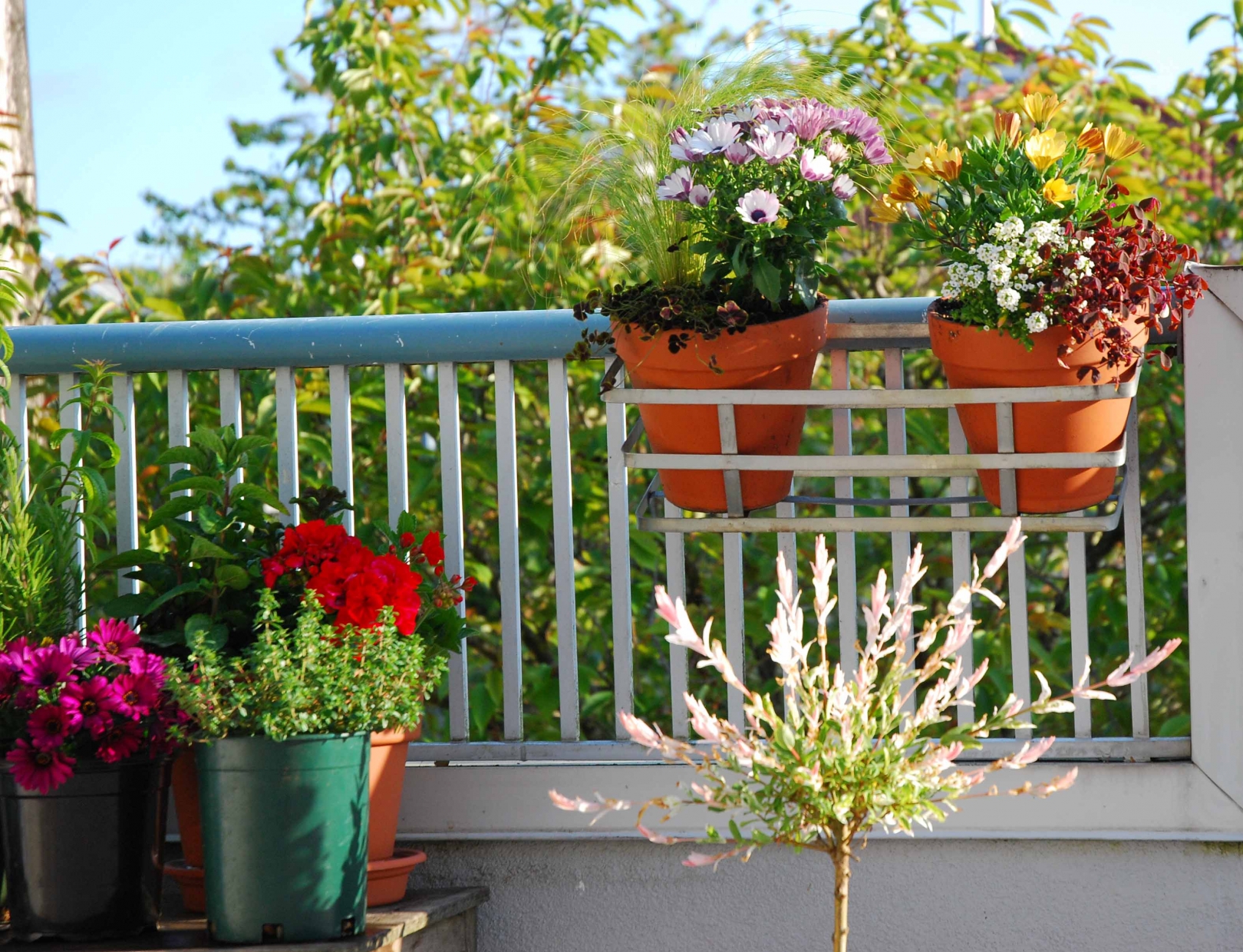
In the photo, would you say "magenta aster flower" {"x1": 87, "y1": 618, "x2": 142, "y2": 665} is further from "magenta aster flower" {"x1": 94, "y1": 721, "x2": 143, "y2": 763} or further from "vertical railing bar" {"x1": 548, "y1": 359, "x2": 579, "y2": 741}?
"vertical railing bar" {"x1": 548, "y1": 359, "x2": 579, "y2": 741}

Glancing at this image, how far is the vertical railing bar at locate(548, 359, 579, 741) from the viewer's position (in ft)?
7.16

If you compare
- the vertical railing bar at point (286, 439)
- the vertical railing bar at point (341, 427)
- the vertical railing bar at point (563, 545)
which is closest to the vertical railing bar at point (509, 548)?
the vertical railing bar at point (563, 545)

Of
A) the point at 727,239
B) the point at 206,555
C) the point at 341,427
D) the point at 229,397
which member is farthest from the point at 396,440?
the point at 727,239

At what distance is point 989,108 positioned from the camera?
11.7ft

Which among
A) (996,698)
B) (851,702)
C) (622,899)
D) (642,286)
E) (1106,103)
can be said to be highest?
(1106,103)

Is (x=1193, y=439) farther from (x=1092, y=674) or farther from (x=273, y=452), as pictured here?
(x=273, y=452)

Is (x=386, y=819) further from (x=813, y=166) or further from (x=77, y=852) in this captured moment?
(x=813, y=166)

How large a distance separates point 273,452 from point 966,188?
1.89 metres

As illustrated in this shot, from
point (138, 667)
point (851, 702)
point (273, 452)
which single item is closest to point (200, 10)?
point (273, 452)

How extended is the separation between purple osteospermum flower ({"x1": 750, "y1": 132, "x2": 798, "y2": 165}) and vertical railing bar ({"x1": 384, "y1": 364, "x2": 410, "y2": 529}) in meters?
0.86

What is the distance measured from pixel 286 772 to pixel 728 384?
0.84 m

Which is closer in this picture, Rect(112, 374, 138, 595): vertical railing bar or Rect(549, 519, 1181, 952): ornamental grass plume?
Rect(549, 519, 1181, 952): ornamental grass plume

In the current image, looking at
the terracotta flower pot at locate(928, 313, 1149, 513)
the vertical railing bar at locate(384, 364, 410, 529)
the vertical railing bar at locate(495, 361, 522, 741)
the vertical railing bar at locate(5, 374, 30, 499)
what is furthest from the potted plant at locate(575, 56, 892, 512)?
the vertical railing bar at locate(5, 374, 30, 499)

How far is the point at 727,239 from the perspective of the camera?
1.71 meters
